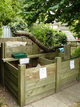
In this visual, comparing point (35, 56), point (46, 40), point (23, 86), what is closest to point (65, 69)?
point (35, 56)

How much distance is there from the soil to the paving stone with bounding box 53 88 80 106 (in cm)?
116

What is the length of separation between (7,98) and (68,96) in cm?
171

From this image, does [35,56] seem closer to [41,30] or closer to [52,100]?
[52,100]

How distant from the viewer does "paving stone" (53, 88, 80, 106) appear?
3.19 metres

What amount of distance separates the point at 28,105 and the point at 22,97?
0.90 ft

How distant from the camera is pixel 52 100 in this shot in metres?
3.23

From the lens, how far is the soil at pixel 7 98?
10.0ft

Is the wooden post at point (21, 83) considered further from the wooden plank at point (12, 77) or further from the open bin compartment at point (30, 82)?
the wooden plank at point (12, 77)


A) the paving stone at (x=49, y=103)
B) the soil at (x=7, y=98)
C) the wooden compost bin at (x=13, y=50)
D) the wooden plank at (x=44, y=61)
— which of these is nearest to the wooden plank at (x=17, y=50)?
the wooden compost bin at (x=13, y=50)

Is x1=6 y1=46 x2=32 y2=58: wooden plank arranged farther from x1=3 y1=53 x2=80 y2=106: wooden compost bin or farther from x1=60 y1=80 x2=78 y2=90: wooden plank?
x1=60 y1=80 x2=78 y2=90: wooden plank

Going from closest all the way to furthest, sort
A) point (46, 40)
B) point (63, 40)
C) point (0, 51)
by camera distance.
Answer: point (0, 51) → point (46, 40) → point (63, 40)

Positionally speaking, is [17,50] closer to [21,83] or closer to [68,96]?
[21,83]

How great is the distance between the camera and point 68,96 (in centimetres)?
344

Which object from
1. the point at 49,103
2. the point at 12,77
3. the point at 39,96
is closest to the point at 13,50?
the point at 12,77
